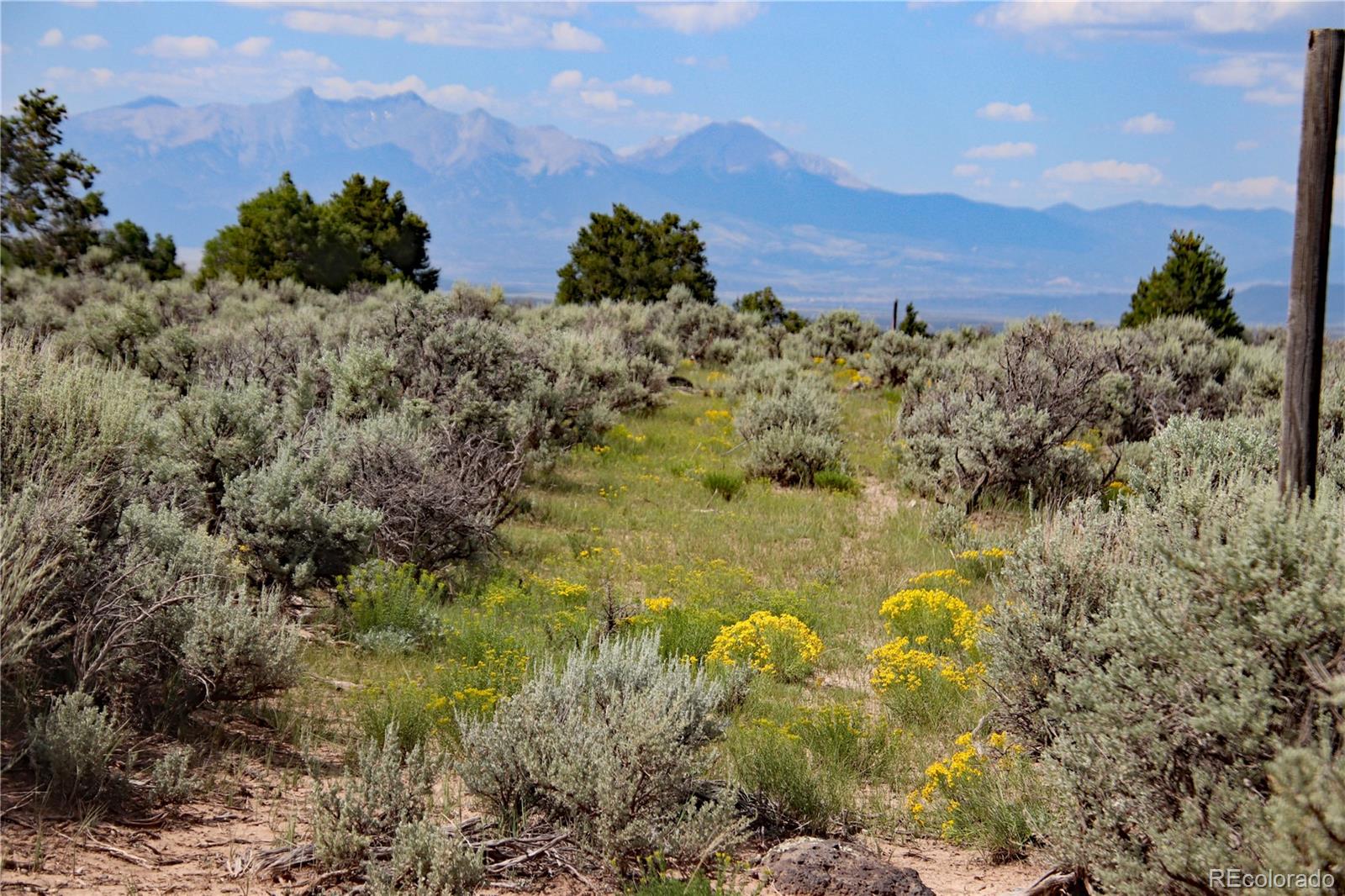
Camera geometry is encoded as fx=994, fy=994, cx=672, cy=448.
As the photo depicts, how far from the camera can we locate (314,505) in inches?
291

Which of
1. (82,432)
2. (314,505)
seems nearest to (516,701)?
(82,432)

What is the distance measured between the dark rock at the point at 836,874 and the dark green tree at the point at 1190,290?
2549 centimetres

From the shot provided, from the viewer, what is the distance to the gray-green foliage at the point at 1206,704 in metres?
3.11

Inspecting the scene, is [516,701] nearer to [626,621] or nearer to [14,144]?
[626,621]

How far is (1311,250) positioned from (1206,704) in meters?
2.20

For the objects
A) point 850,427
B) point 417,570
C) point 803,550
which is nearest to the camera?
point 417,570

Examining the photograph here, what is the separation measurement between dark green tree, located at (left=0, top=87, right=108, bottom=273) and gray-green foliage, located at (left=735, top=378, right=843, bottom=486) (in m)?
10.3

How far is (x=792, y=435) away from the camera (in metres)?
13.5

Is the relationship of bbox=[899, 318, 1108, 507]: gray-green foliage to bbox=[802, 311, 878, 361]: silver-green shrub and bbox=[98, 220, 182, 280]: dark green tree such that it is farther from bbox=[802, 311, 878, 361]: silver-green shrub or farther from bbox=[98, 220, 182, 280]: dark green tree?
bbox=[98, 220, 182, 280]: dark green tree

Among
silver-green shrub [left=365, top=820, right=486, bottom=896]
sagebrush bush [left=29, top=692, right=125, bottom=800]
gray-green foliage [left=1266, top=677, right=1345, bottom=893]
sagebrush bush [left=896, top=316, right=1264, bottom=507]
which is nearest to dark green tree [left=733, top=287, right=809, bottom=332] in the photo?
sagebrush bush [left=896, top=316, right=1264, bottom=507]

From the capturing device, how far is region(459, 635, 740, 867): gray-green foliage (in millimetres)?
4016

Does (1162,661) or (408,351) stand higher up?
(408,351)

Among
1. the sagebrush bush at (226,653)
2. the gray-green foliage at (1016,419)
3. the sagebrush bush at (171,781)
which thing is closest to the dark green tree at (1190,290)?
the gray-green foliage at (1016,419)

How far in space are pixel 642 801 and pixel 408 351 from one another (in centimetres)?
943
